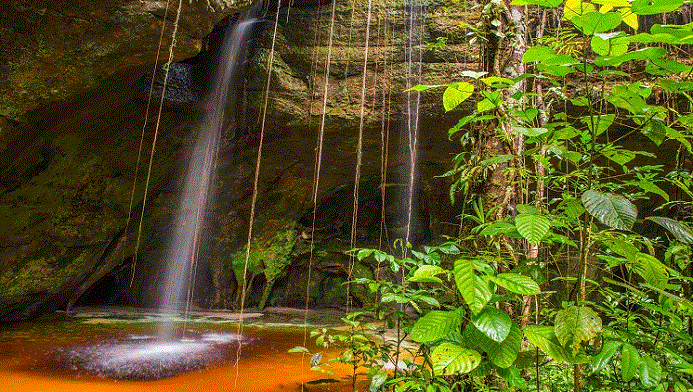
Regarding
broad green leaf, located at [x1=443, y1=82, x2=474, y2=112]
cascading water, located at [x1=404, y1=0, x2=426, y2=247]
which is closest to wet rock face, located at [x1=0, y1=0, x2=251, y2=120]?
cascading water, located at [x1=404, y1=0, x2=426, y2=247]

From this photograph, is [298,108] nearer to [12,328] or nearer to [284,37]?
[284,37]

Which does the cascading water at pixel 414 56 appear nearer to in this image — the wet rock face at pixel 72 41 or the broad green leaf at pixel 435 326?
the wet rock face at pixel 72 41

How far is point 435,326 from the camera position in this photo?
38.9 inches

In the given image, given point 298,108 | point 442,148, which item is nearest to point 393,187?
point 442,148

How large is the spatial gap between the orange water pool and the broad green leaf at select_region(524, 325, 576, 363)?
5.52ft

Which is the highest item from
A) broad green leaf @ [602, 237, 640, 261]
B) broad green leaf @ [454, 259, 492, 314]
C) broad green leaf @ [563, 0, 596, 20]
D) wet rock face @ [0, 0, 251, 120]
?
wet rock face @ [0, 0, 251, 120]

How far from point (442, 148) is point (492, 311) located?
7.07 meters

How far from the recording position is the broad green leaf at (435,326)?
3.14 ft

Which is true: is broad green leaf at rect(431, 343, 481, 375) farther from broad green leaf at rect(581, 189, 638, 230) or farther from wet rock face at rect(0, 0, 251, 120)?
wet rock face at rect(0, 0, 251, 120)

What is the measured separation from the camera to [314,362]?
6.56ft

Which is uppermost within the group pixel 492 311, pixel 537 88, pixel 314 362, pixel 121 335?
pixel 537 88

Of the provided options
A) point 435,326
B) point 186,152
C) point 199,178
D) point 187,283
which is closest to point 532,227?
point 435,326

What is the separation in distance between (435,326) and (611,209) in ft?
1.67

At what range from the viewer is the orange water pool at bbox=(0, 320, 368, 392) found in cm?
312
